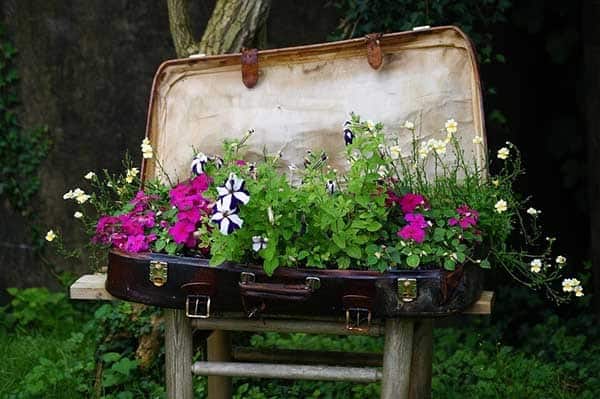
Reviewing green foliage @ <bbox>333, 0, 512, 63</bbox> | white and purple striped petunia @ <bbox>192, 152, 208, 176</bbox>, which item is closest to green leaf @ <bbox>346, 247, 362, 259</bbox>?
white and purple striped petunia @ <bbox>192, 152, 208, 176</bbox>

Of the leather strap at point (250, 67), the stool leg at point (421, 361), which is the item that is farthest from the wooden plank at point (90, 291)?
the stool leg at point (421, 361)

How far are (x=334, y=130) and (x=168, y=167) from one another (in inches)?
24.7

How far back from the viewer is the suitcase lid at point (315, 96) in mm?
3535

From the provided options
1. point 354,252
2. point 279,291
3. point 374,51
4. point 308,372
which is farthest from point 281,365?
point 374,51

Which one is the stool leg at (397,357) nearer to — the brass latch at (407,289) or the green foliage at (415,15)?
the brass latch at (407,289)

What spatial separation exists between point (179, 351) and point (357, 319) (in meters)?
0.57

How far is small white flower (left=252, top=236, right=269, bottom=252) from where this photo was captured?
2.78 metres

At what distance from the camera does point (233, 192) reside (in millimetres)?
2707

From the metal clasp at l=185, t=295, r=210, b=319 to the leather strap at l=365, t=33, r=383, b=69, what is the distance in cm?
115

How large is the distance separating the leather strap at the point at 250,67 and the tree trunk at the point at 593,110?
2.12 m

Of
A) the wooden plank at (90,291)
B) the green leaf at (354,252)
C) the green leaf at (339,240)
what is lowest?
the wooden plank at (90,291)

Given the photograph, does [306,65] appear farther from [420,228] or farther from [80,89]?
[80,89]

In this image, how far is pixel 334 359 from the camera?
11.6 ft

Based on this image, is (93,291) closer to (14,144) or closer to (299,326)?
(299,326)
